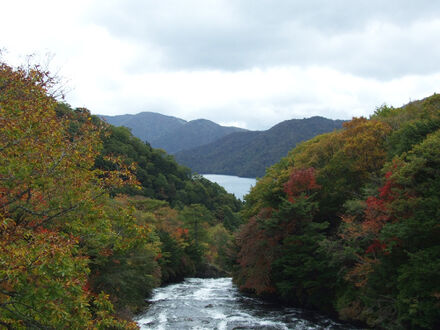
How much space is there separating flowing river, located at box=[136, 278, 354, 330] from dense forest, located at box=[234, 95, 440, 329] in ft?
5.99

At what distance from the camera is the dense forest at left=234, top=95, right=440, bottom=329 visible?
1753cm

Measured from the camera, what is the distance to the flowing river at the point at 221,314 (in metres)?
23.1

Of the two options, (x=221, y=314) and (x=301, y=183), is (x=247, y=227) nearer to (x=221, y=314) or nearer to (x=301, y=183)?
(x=301, y=183)

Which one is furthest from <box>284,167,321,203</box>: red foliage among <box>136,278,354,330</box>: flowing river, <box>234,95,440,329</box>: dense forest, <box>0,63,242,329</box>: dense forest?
<box>0,63,242,329</box>: dense forest

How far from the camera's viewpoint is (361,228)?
22.2m

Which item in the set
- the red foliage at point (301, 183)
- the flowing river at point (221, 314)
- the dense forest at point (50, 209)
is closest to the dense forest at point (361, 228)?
the red foliage at point (301, 183)

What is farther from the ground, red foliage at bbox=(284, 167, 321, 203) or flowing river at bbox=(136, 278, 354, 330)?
red foliage at bbox=(284, 167, 321, 203)

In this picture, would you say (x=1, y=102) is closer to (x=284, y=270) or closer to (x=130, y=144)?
(x=284, y=270)

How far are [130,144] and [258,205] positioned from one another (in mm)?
85422

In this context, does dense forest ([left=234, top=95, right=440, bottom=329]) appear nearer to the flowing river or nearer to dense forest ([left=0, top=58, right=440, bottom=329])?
dense forest ([left=0, top=58, right=440, bottom=329])

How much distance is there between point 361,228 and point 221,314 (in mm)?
11004

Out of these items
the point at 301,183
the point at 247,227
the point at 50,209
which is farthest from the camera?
the point at 247,227

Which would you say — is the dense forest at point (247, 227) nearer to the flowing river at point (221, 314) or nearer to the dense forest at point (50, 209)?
the dense forest at point (50, 209)

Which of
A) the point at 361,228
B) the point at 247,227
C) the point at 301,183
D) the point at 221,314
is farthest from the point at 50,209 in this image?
the point at 247,227
